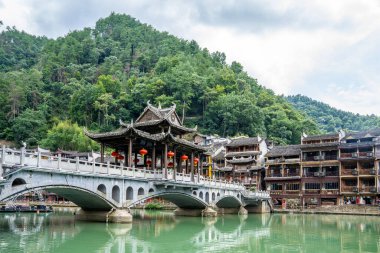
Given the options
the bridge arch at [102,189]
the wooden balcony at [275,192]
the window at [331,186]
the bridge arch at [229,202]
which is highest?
the bridge arch at [102,189]

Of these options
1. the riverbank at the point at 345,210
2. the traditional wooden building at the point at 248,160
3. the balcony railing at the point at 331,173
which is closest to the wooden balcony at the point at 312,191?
the balcony railing at the point at 331,173

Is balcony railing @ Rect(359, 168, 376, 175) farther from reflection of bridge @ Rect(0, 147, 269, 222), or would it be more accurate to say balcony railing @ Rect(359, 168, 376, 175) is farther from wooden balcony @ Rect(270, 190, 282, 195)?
reflection of bridge @ Rect(0, 147, 269, 222)

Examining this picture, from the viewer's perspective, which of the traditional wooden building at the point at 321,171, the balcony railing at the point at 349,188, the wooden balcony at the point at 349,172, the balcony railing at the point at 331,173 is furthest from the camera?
the traditional wooden building at the point at 321,171

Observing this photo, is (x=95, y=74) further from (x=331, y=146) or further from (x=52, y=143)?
(x=331, y=146)

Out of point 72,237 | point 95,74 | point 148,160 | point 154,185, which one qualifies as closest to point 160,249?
point 72,237

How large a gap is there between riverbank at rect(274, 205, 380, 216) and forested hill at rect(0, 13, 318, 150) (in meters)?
34.2

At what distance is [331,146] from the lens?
64.7 metres

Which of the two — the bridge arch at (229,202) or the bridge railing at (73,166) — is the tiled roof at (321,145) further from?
the bridge railing at (73,166)

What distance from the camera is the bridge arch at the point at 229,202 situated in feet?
180

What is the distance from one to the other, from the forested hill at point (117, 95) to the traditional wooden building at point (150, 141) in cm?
4474

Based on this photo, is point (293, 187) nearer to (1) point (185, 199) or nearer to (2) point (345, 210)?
(2) point (345, 210)

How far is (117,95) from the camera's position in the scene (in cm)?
10788

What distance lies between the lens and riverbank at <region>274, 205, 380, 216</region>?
2239 inches

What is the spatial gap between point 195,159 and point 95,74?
78618 millimetres
